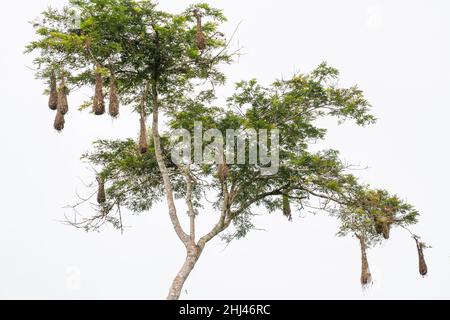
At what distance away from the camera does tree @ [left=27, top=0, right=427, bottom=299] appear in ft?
56.2

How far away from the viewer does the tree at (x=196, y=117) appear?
1714 cm

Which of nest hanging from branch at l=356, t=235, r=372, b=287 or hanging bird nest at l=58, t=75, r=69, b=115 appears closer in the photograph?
hanging bird nest at l=58, t=75, r=69, b=115

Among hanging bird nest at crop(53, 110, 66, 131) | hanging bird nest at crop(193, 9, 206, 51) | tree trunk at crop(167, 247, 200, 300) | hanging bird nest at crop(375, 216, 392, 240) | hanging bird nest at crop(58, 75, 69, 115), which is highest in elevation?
hanging bird nest at crop(193, 9, 206, 51)

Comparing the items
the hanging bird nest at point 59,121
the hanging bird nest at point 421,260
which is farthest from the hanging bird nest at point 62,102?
the hanging bird nest at point 421,260

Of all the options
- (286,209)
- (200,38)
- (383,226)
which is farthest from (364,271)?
(200,38)

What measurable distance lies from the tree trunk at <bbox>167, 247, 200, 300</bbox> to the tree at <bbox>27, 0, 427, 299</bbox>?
1.3 inches

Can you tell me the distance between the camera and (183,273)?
17953 millimetres

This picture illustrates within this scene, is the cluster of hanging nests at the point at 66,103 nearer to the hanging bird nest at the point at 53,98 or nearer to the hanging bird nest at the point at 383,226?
the hanging bird nest at the point at 53,98

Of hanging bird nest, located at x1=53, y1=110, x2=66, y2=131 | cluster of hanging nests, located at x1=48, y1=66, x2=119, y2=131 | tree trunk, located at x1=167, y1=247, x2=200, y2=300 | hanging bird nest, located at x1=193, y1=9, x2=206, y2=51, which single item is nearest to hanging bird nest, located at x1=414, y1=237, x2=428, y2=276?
tree trunk, located at x1=167, y1=247, x2=200, y2=300

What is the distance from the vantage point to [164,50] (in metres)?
18.1

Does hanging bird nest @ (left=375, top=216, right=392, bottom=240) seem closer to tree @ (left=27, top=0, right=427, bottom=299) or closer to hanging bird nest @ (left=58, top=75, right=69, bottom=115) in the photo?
tree @ (left=27, top=0, right=427, bottom=299)

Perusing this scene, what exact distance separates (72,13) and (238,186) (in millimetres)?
8105
